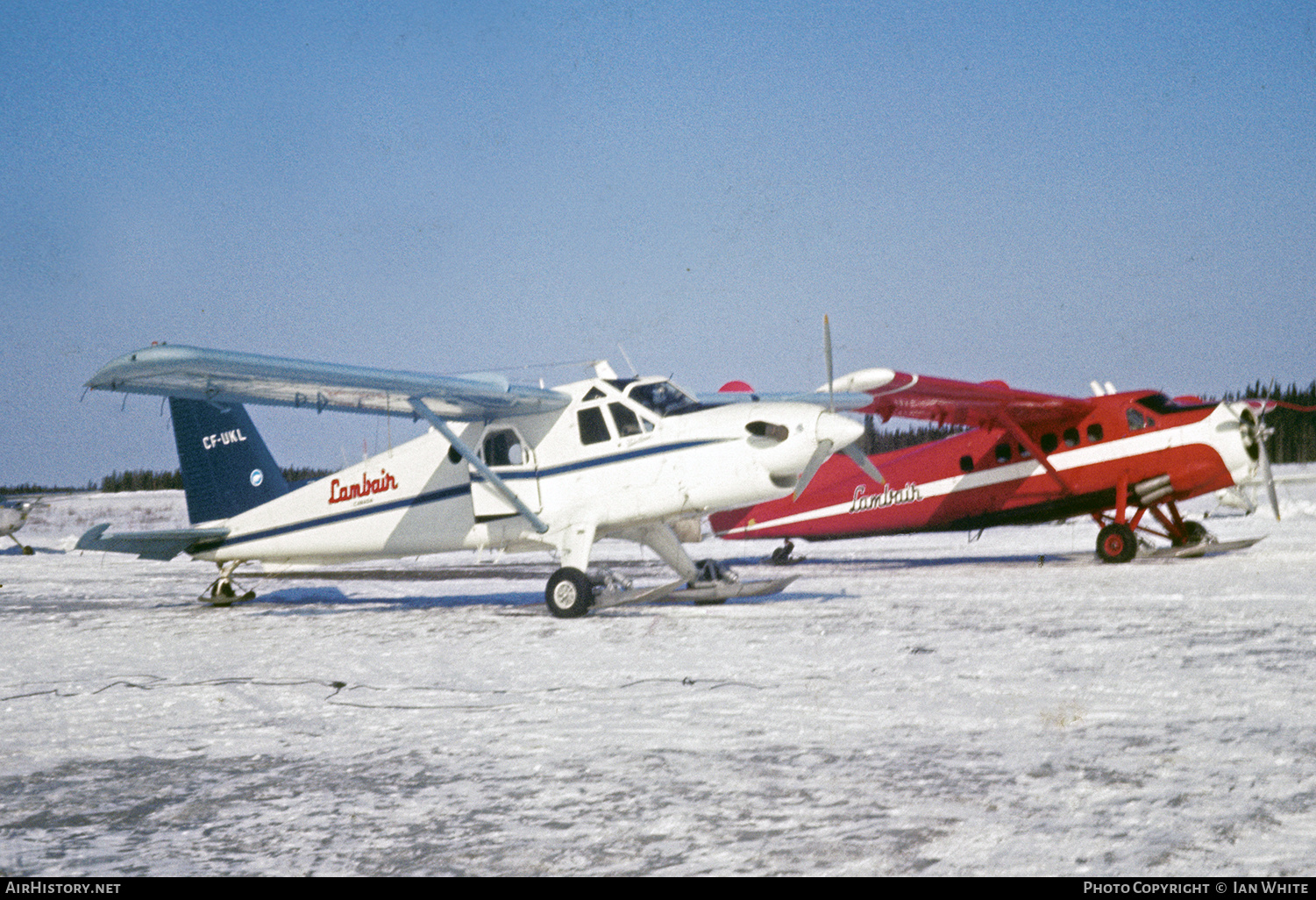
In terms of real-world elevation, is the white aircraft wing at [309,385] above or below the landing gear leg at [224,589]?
above

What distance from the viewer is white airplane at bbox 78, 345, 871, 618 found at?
9.78 m

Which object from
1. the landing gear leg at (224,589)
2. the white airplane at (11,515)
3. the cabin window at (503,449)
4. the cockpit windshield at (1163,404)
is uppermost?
the white airplane at (11,515)

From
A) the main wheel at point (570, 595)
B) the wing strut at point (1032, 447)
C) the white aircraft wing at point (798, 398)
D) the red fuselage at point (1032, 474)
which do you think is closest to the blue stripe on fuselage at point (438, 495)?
the white aircraft wing at point (798, 398)

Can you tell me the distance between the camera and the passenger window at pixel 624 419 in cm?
1073

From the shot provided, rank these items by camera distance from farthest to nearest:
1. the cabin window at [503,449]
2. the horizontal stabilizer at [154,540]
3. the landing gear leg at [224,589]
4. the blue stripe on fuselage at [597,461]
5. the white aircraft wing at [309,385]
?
the landing gear leg at [224,589] → the horizontal stabilizer at [154,540] → the cabin window at [503,449] → the blue stripe on fuselage at [597,461] → the white aircraft wing at [309,385]

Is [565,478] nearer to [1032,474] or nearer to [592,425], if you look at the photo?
[592,425]

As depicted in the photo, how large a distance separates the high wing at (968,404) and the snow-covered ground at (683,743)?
20.4 ft

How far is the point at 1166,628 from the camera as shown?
772 cm

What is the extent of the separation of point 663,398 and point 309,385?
3.77 metres

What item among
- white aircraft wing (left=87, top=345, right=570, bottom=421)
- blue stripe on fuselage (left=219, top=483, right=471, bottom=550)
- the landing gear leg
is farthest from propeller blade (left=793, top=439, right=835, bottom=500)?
the landing gear leg

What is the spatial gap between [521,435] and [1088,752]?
8.11 m

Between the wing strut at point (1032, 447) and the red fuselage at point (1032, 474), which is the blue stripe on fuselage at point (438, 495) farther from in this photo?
the red fuselage at point (1032, 474)

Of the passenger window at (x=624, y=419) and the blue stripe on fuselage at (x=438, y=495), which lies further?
the passenger window at (x=624, y=419)
